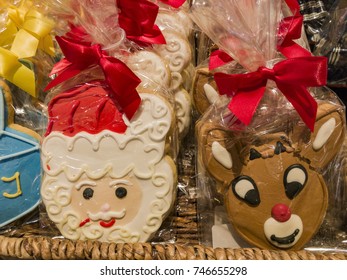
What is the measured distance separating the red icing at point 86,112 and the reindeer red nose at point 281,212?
40 centimetres

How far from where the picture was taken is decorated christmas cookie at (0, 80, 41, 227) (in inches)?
45.3

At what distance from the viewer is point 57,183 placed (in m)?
1.08

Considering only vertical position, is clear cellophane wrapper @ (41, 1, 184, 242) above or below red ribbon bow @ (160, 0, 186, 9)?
below

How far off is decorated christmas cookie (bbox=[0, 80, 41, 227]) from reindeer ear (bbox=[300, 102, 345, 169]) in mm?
692

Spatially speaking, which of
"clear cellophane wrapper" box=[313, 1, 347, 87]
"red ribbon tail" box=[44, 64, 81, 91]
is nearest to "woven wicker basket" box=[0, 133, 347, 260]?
"red ribbon tail" box=[44, 64, 81, 91]

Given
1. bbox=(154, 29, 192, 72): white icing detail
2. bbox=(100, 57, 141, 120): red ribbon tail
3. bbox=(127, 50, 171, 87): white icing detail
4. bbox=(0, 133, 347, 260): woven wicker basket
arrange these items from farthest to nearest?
bbox=(154, 29, 192, 72): white icing detail, bbox=(127, 50, 171, 87): white icing detail, bbox=(100, 57, 141, 120): red ribbon tail, bbox=(0, 133, 347, 260): woven wicker basket

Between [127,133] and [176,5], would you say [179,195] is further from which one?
[176,5]

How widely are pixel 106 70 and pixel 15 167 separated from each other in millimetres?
371

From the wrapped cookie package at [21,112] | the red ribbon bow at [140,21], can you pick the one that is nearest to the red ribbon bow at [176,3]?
the red ribbon bow at [140,21]

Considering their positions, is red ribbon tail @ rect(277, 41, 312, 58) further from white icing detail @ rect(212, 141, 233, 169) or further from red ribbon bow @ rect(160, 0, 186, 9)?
red ribbon bow @ rect(160, 0, 186, 9)

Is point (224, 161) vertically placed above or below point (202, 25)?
below

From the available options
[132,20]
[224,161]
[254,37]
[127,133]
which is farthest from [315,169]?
[132,20]

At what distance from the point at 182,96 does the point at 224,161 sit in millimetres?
350

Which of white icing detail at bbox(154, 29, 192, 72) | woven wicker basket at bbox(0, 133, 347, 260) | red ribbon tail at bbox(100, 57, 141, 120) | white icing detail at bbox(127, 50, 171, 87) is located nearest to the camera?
woven wicker basket at bbox(0, 133, 347, 260)
